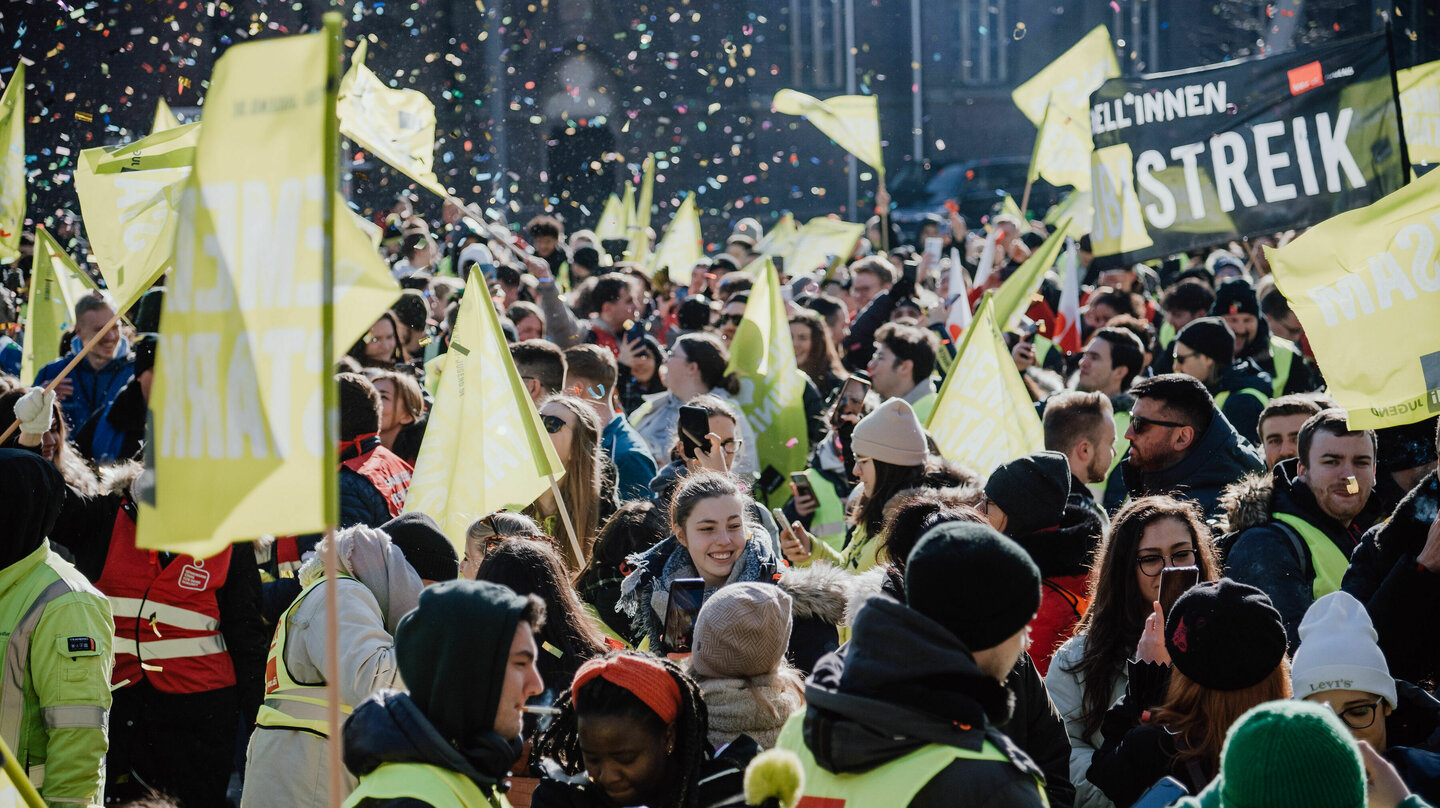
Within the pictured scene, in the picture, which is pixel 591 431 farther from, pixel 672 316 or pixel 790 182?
pixel 790 182

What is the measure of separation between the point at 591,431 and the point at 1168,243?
3284 millimetres

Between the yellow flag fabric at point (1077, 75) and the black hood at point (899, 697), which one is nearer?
the black hood at point (899, 697)

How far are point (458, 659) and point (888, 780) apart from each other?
2.68 ft

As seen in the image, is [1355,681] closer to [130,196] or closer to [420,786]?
[420,786]

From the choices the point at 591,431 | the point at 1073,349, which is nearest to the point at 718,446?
the point at 591,431

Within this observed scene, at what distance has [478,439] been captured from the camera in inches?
192

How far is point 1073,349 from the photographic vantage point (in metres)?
9.54

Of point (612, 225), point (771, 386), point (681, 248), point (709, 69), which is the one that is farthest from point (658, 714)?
point (709, 69)

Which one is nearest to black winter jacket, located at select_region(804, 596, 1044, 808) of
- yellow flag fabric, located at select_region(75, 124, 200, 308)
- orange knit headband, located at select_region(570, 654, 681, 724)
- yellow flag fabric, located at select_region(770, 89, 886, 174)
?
orange knit headband, located at select_region(570, 654, 681, 724)

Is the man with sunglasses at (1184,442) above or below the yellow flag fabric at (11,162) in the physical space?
below

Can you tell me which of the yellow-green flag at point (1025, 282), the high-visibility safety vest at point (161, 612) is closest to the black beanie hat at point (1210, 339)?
the yellow-green flag at point (1025, 282)

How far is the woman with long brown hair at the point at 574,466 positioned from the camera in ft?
18.0

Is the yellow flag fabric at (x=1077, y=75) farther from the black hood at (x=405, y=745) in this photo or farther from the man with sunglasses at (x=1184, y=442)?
the black hood at (x=405, y=745)

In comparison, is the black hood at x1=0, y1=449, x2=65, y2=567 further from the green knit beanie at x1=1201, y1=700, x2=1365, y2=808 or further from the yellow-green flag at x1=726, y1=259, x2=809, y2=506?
the yellow-green flag at x1=726, y1=259, x2=809, y2=506
